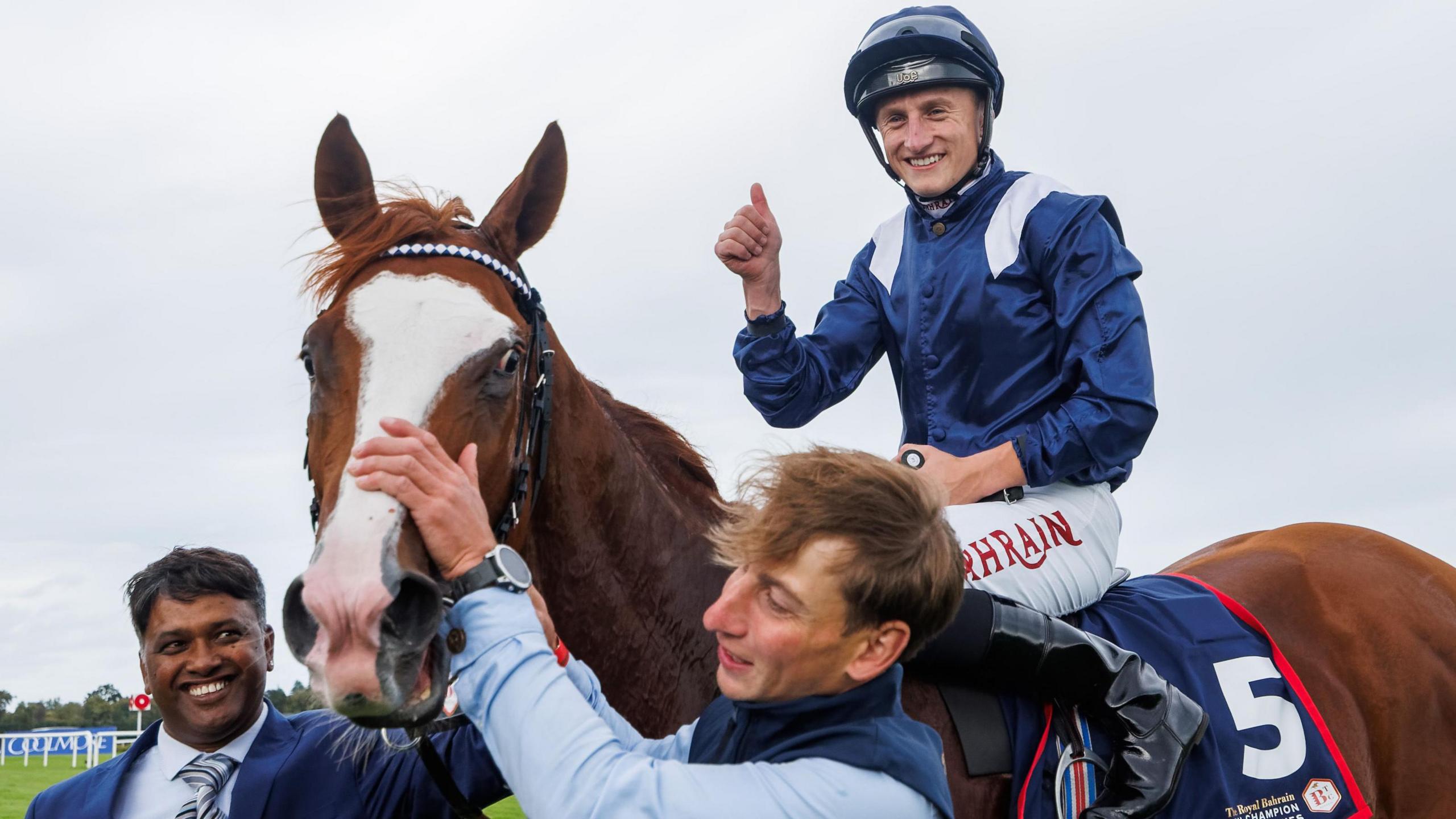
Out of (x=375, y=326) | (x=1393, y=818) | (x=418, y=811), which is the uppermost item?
(x=375, y=326)

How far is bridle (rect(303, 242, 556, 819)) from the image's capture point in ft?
8.26

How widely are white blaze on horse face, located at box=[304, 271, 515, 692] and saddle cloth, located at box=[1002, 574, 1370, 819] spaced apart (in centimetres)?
163

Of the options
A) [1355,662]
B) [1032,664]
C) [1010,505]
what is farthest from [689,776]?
[1355,662]

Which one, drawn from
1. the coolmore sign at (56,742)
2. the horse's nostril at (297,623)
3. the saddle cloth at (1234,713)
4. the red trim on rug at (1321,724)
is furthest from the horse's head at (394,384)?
the coolmore sign at (56,742)

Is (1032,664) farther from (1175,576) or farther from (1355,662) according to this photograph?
(1355,662)

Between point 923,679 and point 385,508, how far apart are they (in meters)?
1.39

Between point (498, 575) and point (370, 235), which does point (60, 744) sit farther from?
point (498, 575)

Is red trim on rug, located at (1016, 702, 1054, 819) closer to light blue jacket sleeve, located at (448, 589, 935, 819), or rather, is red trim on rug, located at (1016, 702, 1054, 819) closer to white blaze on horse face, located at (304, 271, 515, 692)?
light blue jacket sleeve, located at (448, 589, 935, 819)

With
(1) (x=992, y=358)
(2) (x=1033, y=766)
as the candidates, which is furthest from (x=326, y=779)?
(1) (x=992, y=358)

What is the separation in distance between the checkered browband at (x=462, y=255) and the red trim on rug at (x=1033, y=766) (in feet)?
5.40

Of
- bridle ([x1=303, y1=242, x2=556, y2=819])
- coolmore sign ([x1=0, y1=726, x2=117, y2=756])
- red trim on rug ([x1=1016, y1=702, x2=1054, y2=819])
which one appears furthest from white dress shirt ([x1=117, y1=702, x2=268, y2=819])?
coolmore sign ([x1=0, y1=726, x2=117, y2=756])

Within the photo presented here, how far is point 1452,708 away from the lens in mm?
3746

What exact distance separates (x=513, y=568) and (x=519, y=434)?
0.75m

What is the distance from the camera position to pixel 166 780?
3.11m
